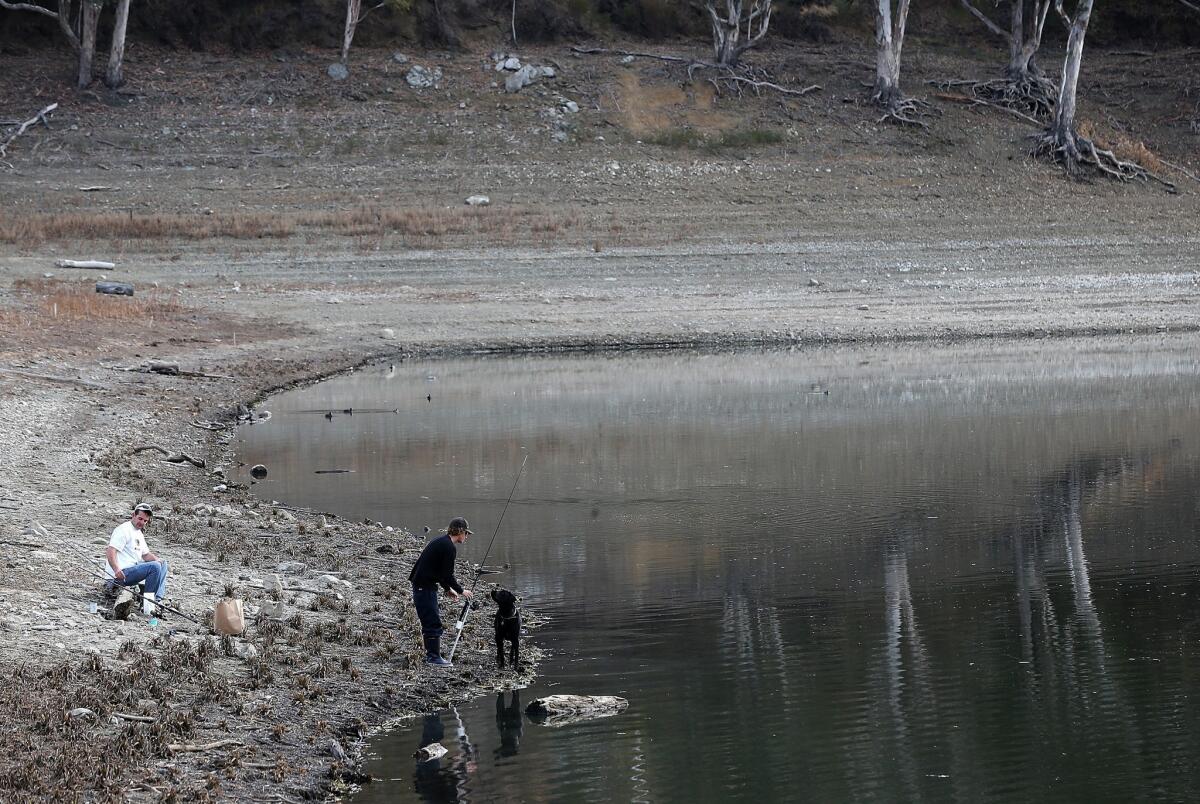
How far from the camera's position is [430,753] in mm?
9562

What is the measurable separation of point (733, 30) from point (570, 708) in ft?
130

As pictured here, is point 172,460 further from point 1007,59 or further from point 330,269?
point 1007,59

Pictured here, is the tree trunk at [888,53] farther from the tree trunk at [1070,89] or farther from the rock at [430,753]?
the rock at [430,753]

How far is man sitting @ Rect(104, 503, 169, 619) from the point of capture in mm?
11070

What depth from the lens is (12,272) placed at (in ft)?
110

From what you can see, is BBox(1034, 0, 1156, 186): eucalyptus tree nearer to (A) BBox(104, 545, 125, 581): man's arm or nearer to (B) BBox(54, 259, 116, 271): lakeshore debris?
(B) BBox(54, 259, 116, 271): lakeshore debris

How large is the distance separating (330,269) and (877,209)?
13373 mm

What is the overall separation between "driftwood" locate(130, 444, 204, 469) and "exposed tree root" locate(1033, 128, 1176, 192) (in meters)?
30.7

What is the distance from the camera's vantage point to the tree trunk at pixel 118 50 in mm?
45594

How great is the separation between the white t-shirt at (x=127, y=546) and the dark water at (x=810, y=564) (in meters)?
2.52

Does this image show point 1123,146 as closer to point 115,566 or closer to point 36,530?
point 36,530

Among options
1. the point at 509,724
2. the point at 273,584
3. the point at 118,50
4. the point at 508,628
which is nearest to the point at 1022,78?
the point at 118,50

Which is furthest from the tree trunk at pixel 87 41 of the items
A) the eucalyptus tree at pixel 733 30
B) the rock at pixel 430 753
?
the rock at pixel 430 753

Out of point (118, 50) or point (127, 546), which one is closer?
point (127, 546)
